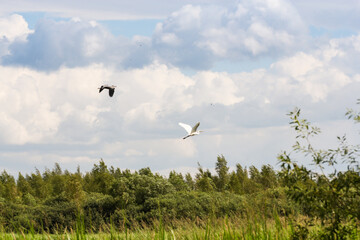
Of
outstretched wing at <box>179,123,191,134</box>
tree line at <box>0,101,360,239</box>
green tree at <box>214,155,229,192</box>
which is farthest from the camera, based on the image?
green tree at <box>214,155,229,192</box>

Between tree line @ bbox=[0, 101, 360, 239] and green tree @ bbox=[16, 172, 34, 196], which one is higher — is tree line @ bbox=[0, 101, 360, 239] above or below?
Result: below

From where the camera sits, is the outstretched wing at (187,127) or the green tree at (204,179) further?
the outstretched wing at (187,127)

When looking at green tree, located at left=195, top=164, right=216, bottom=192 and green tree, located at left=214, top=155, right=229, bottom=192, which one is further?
green tree, located at left=214, top=155, right=229, bottom=192

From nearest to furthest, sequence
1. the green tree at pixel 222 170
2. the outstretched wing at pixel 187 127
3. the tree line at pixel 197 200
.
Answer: the tree line at pixel 197 200 < the outstretched wing at pixel 187 127 < the green tree at pixel 222 170

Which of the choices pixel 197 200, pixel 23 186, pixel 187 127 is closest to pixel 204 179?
pixel 197 200

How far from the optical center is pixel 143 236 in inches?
489

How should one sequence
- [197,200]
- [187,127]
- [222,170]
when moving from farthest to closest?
[222,170] → [197,200] → [187,127]

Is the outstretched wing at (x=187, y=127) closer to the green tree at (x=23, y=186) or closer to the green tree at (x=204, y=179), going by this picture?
the green tree at (x=204, y=179)

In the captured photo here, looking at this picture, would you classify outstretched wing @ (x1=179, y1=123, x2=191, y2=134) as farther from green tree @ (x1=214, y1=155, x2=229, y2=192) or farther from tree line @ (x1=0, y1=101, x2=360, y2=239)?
green tree @ (x1=214, y1=155, x2=229, y2=192)

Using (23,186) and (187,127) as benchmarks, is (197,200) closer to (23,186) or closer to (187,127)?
(187,127)

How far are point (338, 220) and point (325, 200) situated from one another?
395 mm

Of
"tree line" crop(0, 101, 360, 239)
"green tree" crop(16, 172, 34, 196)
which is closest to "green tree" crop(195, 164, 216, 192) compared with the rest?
"tree line" crop(0, 101, 360, 239)

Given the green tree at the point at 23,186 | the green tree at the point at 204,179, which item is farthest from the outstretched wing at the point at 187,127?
the green tree at the point at 23,186

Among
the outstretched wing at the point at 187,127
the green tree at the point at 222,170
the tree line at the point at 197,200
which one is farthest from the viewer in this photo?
the green tree at the point at 222,170
